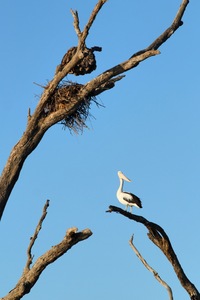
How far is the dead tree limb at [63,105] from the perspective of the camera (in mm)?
12383

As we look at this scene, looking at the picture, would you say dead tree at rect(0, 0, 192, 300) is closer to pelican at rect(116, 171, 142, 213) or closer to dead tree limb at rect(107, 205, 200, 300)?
dead tree limb at rect(107, 205, 200, 300)

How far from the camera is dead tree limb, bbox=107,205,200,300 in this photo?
11.6 m

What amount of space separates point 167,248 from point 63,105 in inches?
124

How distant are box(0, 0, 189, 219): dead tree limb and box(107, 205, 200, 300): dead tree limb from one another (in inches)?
79.0

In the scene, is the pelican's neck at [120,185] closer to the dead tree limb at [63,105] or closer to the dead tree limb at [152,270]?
the dead tree limb at [63,105]

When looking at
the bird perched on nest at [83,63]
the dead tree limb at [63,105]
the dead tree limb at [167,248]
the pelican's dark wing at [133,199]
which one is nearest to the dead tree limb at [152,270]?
the dead tree limb at [167,248]

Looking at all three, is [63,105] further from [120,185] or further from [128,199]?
[120,185]

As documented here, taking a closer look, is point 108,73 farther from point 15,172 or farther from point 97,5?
point 15,172

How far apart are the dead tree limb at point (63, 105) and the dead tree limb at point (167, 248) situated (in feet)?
6.59

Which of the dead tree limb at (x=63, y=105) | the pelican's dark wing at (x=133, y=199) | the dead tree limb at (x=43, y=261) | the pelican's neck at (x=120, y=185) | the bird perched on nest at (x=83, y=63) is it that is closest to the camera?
the dead tree limb at (x=43, y=261)

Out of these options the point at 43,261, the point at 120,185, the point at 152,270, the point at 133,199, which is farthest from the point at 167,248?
the point at 120,185

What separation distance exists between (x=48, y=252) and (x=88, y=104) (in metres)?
4.05

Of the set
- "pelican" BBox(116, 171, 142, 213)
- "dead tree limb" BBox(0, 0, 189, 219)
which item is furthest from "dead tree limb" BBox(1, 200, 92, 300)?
"pelican" BBox(116, 171, 142, 213)

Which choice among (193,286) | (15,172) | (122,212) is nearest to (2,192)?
(15,172)
